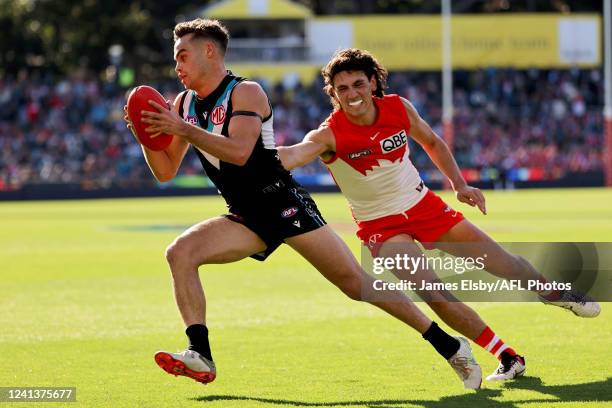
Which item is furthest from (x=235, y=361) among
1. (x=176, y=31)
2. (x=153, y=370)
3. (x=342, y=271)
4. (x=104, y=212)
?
(x=104, y=212)

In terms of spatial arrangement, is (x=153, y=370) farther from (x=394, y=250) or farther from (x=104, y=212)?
(x=104, y=212)

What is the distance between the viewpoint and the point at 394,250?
800 cm

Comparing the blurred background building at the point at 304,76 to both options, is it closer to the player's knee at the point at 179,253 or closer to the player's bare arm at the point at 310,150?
the player's bare arm at the point at 310,150

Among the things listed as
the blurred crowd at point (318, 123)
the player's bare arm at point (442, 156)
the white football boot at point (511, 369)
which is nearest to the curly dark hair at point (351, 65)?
the player's bare arm at point (442, 156)

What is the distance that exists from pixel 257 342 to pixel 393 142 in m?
2.63

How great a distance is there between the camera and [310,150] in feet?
26.2

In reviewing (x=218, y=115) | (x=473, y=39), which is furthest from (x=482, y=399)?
(x=473, y=39)

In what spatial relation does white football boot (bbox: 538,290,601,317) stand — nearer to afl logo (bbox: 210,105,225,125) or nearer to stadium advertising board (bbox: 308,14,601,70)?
afl logo (bbox: 210,105,225,125)

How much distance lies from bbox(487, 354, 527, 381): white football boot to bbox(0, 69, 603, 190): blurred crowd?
3668 centimetres

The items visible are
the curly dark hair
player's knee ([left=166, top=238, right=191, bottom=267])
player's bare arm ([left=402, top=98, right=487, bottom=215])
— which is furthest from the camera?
player's bare arm ([left=402, top=98, right=487, bottom=215])

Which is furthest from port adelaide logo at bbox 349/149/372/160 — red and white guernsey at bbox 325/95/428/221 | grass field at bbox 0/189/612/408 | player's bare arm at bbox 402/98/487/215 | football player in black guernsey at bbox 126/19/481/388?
grass field at bbox 0/189/612/408

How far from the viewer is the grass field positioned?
7.54 metres

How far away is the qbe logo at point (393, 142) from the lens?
8148mm

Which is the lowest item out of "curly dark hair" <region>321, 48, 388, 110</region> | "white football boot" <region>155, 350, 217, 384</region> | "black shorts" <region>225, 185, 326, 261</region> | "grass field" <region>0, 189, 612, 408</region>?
"grass field" <region>0, 189, 612, 408</region>
